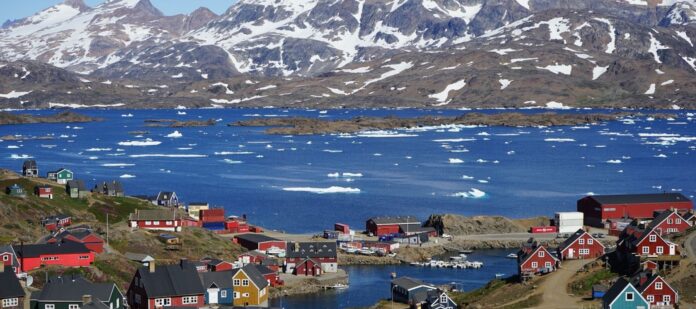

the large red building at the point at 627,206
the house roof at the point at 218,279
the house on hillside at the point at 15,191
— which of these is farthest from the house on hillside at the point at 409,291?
the house on hillside at the point at 15,191

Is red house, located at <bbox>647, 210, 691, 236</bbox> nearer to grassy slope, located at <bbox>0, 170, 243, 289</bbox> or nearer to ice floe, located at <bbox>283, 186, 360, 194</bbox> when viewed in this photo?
grassy slope, located at <bbox>0, 170, 243, 289</bbox>

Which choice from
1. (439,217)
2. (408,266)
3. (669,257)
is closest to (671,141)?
(439,217)

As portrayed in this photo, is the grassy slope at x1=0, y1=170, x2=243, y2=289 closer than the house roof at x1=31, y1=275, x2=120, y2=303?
No

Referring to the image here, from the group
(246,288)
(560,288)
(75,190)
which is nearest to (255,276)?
(246,288)

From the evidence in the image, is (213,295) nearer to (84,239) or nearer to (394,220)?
(84,239)

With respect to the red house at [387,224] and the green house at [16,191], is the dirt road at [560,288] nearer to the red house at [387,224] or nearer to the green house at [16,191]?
the red house at [387,224]

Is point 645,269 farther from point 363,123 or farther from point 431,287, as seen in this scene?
point 363,123

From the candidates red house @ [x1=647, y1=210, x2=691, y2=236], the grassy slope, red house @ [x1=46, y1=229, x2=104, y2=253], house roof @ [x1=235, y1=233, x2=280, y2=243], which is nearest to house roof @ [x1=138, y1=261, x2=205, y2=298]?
the grassy slope
